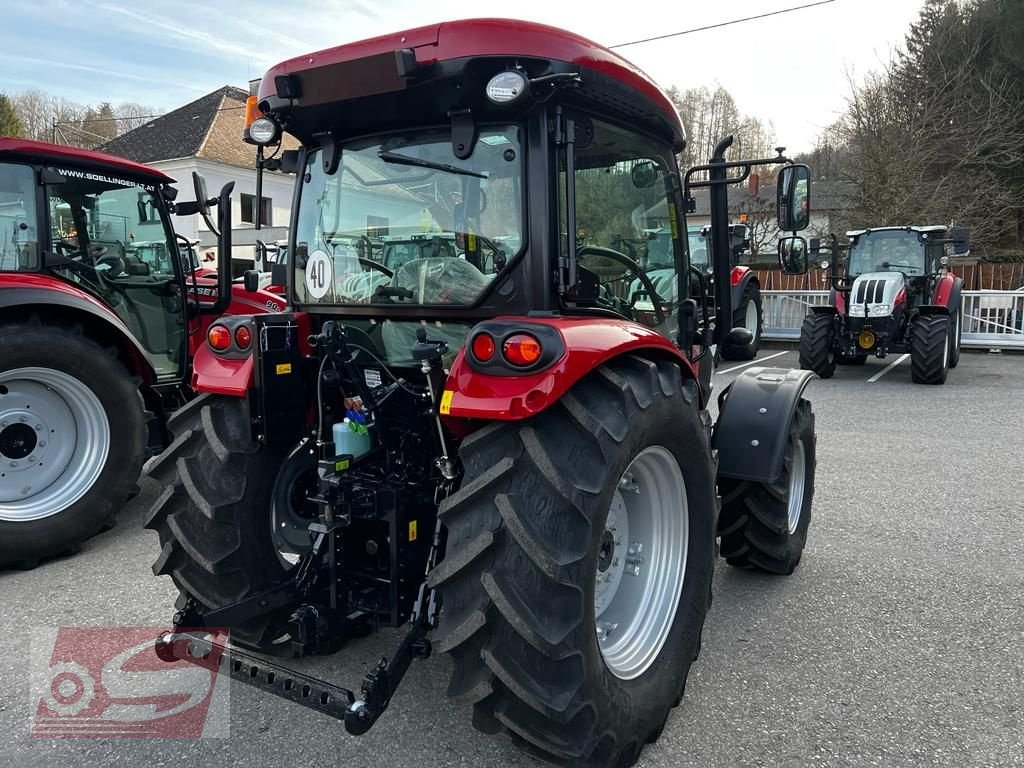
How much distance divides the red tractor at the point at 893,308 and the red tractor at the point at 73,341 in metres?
9.07

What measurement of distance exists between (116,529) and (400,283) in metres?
3.24

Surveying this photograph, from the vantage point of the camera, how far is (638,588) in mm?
2686

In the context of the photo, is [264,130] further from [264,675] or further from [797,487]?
[797,487]

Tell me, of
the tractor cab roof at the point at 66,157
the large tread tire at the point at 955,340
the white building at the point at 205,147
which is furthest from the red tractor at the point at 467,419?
the white building at the point at 205,147

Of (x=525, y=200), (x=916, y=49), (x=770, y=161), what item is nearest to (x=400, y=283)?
(x=525, y=200)

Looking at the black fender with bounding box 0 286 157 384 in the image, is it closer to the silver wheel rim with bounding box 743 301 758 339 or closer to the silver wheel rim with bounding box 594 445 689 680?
the silver wheel rim with bounding box 594 445 689 680

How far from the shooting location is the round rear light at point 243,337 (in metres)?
2.71

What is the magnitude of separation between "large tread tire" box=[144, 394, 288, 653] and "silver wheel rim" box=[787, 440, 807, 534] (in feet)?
8.50

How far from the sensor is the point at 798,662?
2.98 metres

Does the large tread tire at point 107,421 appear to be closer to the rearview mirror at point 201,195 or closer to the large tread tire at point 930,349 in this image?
the rearview mirror at point 201,195

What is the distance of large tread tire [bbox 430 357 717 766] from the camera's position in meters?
2.00

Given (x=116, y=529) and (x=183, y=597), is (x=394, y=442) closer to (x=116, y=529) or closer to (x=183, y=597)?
(x=183, y=597)

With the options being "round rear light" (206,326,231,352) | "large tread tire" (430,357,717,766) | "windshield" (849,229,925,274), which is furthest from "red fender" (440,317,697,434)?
"windshield" (849,229,925,274)

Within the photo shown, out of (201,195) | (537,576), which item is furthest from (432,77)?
(201,195)
